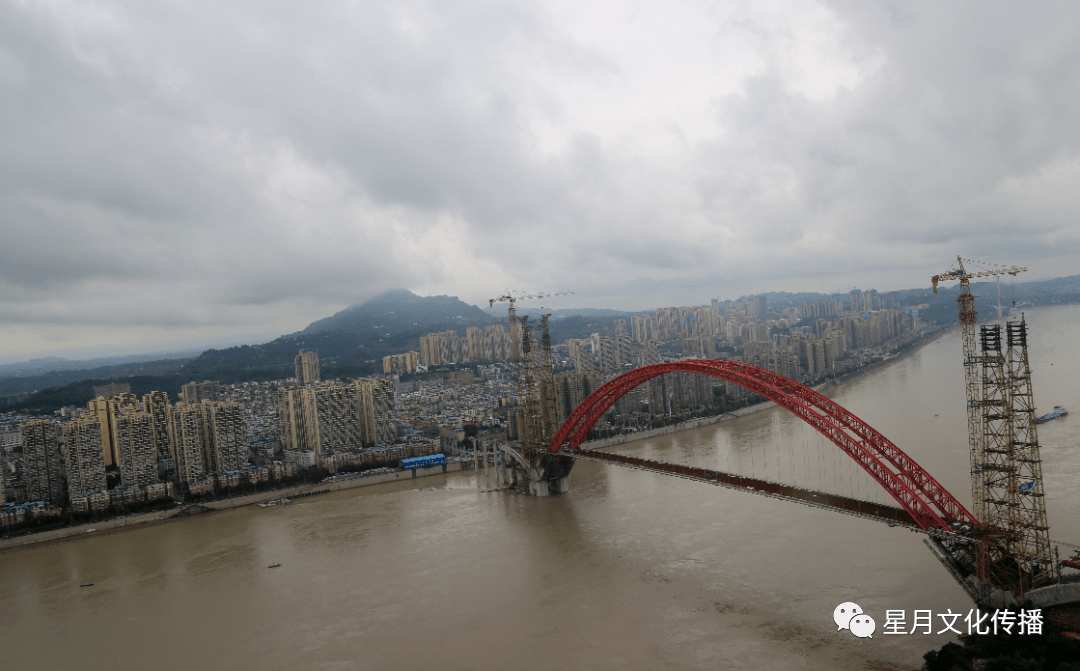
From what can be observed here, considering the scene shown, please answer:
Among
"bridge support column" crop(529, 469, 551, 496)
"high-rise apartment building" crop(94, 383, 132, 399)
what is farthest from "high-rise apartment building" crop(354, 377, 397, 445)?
"high-rise apartment building" crop(94, 383, 132, 399)

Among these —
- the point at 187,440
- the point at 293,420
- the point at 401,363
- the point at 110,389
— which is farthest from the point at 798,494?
the point at 401,363

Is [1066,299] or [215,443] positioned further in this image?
[1066,299]

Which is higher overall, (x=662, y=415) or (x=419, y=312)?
(x=419, y=312)

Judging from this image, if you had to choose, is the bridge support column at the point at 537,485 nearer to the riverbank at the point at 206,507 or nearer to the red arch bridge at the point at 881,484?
the red arch bridge at the point at 881,484

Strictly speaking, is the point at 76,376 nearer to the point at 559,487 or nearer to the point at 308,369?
the point at 308,369

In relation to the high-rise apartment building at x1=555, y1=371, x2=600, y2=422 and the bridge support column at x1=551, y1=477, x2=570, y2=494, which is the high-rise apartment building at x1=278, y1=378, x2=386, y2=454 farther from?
the bridge support column at x1=551, y1=477, x2=570, y2=494

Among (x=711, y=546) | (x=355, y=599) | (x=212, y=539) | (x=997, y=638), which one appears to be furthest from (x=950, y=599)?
(x=212, y=539)

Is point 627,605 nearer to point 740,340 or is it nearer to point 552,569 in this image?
point 552,569
